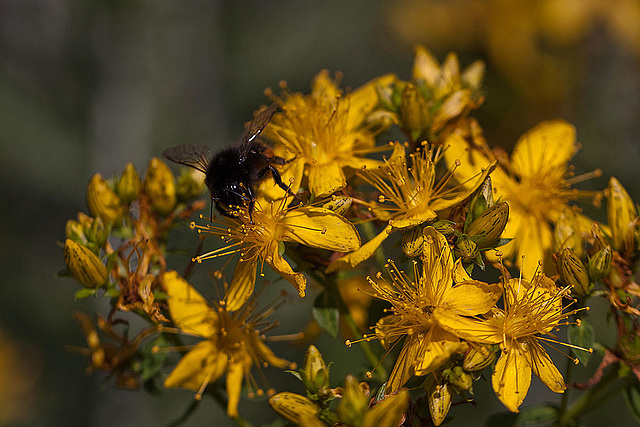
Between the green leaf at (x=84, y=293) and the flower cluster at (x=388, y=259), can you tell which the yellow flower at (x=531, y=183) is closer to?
the flower cluster at (x=388, y=259)

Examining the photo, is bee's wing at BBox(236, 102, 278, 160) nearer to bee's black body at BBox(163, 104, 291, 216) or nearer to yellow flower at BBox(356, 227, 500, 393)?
bee's black body at BBox(163, 104, 291, 216)

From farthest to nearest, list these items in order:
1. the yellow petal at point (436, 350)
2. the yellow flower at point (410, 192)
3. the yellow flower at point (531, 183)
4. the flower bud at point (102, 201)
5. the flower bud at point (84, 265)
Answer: the flower bud at point (102, 201), the yellow flower at point (531, 183), the flower bud at point (84, 265), the yellow flower at point (410, 192), the yellow petal at point (436, 350)

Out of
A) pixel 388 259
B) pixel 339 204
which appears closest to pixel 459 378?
pixel 388 259

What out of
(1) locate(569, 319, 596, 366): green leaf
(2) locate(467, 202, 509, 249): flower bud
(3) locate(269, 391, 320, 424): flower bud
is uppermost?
(2) locate(467, 202, 509, 249): flower bud

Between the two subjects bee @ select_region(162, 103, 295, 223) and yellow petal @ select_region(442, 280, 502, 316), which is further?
bee @ select_region(162, 103, 295, 223)

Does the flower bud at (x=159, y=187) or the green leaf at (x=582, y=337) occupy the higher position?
the flower bud at (x=159, y=187)

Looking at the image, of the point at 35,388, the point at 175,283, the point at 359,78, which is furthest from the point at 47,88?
the point at 175,283

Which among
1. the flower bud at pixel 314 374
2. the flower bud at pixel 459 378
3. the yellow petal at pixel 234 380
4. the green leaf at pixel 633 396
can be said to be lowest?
the yellow petal at pixel 234 380

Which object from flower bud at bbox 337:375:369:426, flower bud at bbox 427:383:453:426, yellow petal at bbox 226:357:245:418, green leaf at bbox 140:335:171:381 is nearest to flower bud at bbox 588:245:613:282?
flower bud at bbox 427:383:453:426

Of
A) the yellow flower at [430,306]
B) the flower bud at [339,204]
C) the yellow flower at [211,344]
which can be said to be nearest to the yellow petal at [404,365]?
the yellow flower at [430,306]
